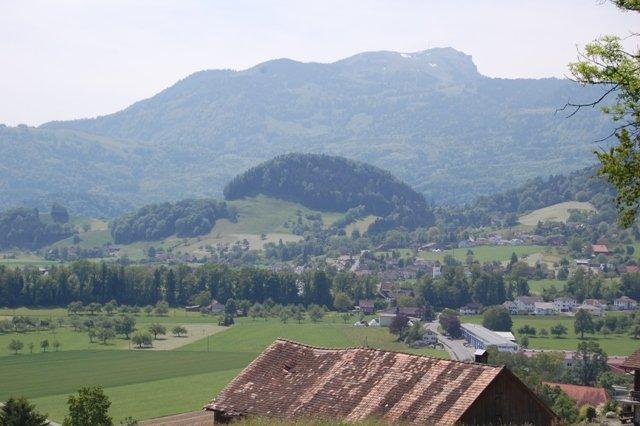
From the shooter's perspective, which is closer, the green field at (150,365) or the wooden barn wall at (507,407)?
the wooden barn wall at (507,407)

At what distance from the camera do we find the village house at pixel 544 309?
4658 inches

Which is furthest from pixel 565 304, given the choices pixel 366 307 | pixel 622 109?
pixel 622 109

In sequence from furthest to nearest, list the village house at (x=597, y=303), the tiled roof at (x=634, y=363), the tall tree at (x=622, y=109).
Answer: the village house at (x=597, y=303) < the tiled roof at (x=634, y=363) < the tall tree at (x=622, y=109)

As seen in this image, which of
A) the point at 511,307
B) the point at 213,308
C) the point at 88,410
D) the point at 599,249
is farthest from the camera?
the point at 599,249

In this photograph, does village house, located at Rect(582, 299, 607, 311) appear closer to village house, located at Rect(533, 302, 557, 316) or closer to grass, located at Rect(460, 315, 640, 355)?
village house, located at Rect(533, 302, 557, 316)

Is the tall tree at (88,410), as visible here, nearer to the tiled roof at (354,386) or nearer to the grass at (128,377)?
the tiled roof at (354,386)

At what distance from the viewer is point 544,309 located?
119 metres

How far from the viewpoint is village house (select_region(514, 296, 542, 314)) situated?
396 ft

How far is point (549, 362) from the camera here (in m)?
70.2

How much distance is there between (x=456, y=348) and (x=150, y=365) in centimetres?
2650

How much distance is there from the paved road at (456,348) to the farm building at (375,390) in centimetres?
5300

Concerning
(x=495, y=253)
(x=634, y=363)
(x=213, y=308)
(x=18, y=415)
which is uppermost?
(x=634, y=363)

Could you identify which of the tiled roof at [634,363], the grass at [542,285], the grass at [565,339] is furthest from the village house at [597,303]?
the tiled roof at [634,363]

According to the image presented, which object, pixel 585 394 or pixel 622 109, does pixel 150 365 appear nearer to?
pixel 585 394
